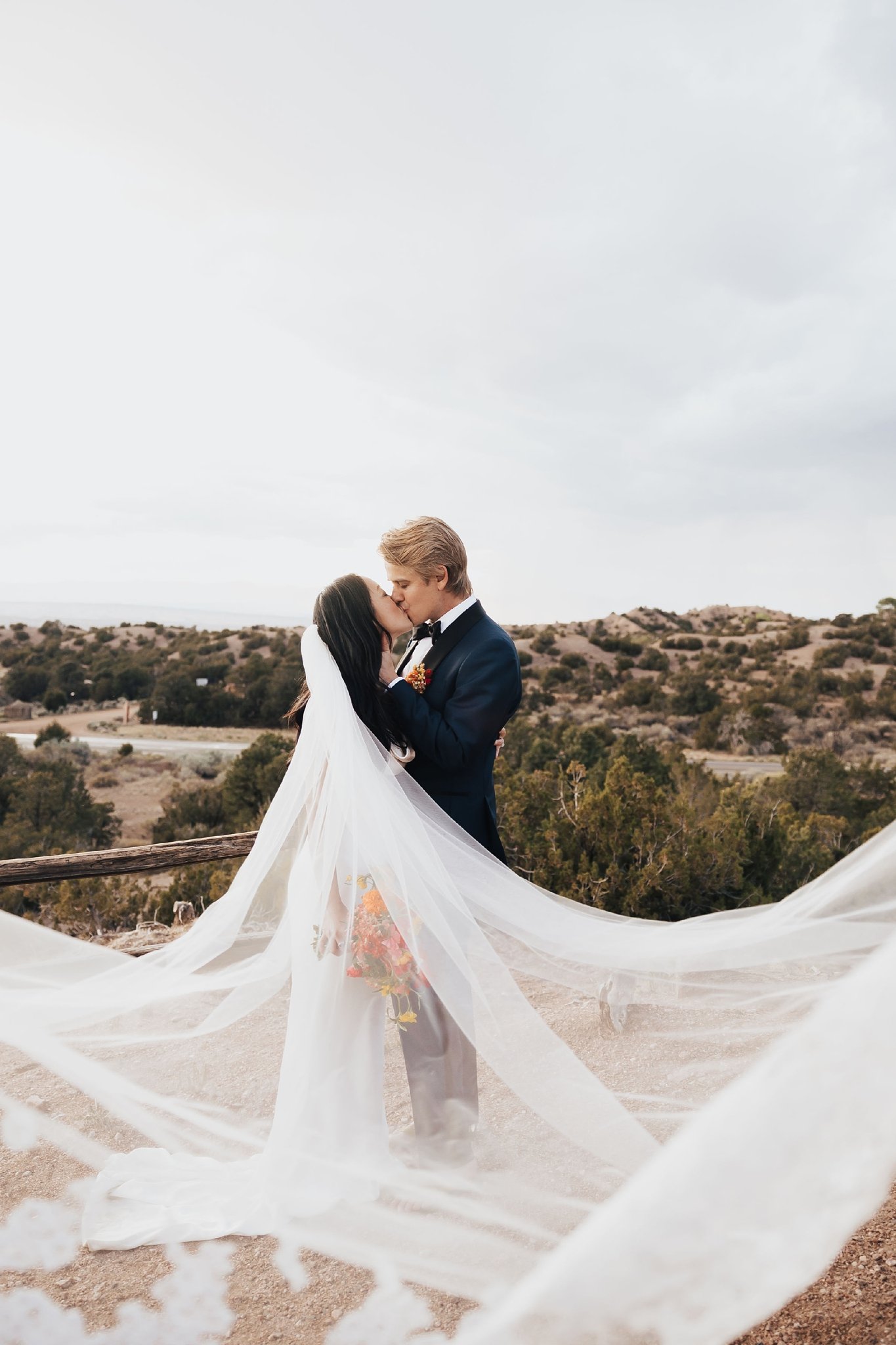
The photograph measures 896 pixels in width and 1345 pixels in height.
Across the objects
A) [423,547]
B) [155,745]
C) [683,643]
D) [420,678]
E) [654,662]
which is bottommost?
[155,745]

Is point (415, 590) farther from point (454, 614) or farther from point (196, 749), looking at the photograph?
point (196, 749)

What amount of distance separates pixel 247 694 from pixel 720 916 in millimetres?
26739

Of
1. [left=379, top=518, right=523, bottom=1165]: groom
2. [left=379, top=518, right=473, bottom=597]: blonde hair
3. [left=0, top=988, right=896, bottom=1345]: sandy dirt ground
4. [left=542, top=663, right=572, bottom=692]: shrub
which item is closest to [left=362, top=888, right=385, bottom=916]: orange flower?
[left=379, top=518, right=523, bottom=1165]: groom

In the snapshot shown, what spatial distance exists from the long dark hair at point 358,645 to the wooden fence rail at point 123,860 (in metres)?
2.19

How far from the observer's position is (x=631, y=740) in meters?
12.6

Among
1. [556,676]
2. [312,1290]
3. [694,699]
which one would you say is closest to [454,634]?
[312,1290]

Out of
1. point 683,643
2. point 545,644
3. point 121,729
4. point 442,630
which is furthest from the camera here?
point 683,643

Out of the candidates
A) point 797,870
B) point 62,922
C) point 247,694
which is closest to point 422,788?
point 797,870

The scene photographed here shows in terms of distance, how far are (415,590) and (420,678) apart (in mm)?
300

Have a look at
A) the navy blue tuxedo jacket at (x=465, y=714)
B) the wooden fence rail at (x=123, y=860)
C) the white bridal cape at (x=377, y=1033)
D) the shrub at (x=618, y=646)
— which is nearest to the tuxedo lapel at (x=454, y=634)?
the navy blue tuxedo jacket at (x=465, y=714)

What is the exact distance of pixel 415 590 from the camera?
2910 millimetres

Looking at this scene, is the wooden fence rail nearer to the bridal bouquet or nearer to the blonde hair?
the bridal bouquet

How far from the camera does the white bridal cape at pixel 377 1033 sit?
246cm

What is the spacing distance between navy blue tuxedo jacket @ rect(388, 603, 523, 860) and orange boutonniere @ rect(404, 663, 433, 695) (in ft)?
0.05
